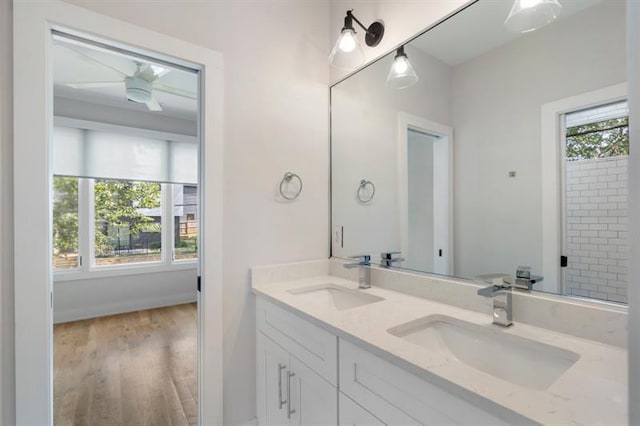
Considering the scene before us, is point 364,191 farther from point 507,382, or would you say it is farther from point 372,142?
point 507,382

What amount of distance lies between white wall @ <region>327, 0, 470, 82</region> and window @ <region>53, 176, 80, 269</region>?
3.43m

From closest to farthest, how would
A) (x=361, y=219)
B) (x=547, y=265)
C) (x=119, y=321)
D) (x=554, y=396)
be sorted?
(x=554, y=396) → (x=547, y=265) → (x=361, y=219) → (x=119, y=321)

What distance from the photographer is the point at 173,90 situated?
3.09 meters

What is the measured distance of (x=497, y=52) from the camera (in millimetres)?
1199

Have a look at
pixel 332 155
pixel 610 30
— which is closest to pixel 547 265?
pixel 610 30

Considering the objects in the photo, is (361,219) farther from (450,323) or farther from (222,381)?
(222,381)

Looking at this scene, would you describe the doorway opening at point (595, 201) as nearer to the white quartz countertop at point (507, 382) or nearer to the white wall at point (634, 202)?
the white quartz countertop at point (507, 382)

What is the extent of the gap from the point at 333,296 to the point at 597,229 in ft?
3.80

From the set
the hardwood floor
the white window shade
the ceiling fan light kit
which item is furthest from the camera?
the white window shade

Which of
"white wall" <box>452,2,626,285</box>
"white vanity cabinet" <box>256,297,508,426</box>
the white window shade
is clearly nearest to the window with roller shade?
the white window shade

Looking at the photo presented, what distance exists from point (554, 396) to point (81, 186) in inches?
176

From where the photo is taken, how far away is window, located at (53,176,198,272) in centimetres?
348

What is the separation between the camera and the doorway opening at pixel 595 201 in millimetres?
885

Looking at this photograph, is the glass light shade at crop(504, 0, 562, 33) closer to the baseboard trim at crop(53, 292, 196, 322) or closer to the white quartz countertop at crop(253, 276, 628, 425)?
the white quartz countertop at crop(253, 276, 628, 425)
